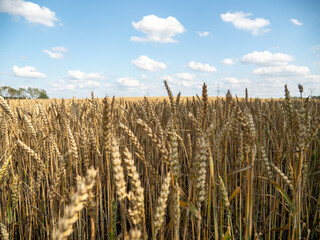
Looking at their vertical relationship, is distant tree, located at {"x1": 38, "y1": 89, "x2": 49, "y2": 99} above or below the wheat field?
above

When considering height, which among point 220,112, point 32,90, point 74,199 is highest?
point 32,90

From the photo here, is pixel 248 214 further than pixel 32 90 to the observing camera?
No

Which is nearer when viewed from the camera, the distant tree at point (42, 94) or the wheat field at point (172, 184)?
the wheat field at point (172, 184)

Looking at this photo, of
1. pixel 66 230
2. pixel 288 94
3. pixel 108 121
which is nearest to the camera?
pixel 66 230

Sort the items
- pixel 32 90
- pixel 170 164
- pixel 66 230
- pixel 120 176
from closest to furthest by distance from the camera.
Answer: pixel 66 230 → pixel 120 176 → pixel 170 164 → pixel 32 90

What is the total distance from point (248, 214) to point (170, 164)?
1.12ft

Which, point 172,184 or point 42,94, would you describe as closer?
point 172,184

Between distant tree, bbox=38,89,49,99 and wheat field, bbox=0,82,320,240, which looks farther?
distant tree, bbox=38,89,49,99

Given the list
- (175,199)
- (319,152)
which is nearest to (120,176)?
(175,199)

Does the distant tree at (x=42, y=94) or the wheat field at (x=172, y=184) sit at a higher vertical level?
the distant tree at (x=42, y=94)

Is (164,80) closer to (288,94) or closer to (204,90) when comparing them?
(204,90)

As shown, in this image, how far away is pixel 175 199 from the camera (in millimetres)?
609

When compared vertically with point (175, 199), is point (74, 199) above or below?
above

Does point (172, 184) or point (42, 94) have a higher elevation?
point (42, 94)
